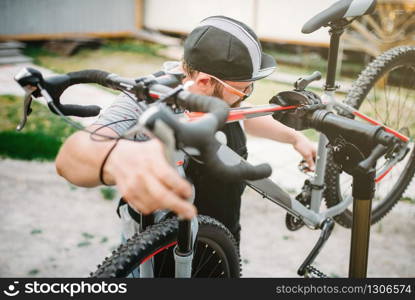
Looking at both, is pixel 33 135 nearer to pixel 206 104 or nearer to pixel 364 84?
pixel 364 84

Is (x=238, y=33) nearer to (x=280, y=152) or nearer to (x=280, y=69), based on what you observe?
(x=280, y=152)

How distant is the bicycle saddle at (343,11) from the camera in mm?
1825

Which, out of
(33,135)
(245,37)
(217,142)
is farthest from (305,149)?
(33,135)

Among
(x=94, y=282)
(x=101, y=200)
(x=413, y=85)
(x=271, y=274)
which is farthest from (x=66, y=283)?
(x=413, y=85)

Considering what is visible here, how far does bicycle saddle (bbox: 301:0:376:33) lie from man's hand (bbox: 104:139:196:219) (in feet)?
4.44

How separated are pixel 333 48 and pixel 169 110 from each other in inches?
54.2

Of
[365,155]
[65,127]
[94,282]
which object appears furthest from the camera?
[65,127]

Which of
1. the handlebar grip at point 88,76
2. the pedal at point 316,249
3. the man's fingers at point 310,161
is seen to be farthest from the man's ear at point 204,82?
the pedal at point 316,249

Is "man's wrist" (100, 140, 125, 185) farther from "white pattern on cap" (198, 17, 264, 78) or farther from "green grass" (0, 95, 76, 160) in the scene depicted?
"green grass" (0, 95, 76, 160)

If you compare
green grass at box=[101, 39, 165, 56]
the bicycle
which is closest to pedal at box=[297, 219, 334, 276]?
the bicycle

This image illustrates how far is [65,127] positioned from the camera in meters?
5.05

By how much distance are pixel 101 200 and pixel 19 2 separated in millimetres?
9503

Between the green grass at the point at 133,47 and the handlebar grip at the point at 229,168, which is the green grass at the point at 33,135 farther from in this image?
the green grass at the point at 133,47

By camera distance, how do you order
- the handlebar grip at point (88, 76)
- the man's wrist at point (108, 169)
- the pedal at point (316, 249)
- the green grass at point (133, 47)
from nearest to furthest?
the man's wrist at point (108, 169)
the handlebar grip at point (88, 76)
the pedal at point (316, 249)
the green grass at point (133, 47)
